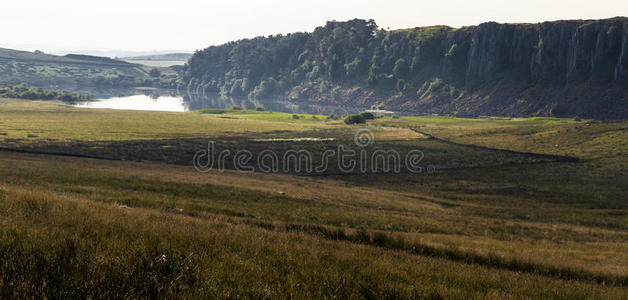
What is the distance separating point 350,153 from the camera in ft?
245

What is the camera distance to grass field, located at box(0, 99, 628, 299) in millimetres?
7527

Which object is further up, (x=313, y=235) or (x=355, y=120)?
(x=355, y=120)

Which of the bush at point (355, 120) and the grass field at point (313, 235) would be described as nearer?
the grass field at point (313, 235)

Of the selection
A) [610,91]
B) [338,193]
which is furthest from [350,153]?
[610,91]

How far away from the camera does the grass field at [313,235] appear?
7.53 metres

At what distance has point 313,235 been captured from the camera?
1488 cm

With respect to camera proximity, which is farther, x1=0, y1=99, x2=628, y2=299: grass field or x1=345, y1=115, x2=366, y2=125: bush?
x1=345, y1=115, x2=366, y2=125: bush

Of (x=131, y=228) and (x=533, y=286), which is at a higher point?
(x=131, y=228)

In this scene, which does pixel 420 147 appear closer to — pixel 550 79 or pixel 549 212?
pixel 549 212

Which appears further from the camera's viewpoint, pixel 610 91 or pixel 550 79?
pixel 550 79

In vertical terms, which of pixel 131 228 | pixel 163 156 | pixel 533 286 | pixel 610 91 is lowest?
pixel 163 156

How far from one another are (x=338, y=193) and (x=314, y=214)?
13.7 m

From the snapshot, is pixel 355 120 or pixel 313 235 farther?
pixel 355 120

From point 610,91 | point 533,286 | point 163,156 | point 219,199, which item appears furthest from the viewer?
point 610,91
